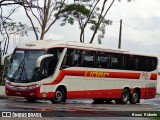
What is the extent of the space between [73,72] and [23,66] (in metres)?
2.74

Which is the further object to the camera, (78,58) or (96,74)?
(96,74)

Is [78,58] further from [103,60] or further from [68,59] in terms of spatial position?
[103,60]

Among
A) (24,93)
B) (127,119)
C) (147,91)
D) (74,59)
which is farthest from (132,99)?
(127,119)

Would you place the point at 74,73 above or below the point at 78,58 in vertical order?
below

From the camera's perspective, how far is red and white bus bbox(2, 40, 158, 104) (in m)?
24.2

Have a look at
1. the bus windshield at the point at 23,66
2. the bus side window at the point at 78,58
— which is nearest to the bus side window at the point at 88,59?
the bus side window at the point at 78,58

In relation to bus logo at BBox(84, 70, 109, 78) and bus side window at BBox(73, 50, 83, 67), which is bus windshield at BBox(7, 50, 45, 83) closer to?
bus side window at BBox(73, 50, 83, 67)

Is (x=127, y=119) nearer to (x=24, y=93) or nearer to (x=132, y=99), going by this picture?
(x=24, y=93)

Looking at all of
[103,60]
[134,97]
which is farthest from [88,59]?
[134,97]

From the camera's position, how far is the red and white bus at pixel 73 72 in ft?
79.3

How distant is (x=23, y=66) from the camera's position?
24.3 meters

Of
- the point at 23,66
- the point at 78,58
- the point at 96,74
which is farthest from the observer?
the point at 96,74

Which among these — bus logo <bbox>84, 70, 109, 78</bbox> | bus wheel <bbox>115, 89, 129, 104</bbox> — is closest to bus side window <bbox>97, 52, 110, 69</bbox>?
bus logo <bbox>84, 70, 109, 78</bbox>

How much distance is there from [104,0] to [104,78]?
1917cm
